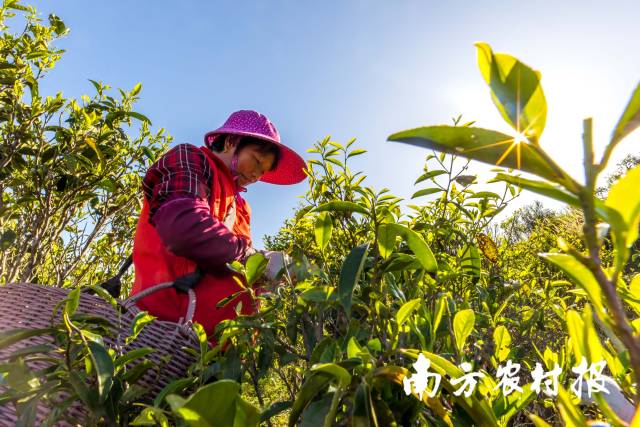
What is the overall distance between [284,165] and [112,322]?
5.70 feet

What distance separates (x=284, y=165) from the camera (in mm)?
2809

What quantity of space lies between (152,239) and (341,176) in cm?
87

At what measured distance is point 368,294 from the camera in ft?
2.82

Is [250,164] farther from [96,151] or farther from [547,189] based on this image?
[547,189]

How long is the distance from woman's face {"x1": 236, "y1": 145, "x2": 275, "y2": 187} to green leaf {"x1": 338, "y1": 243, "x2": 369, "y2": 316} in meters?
1.86

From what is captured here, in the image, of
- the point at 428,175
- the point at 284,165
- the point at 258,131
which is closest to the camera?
the point at 428,175

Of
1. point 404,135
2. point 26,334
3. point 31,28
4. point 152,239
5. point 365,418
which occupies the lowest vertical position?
point 365,418

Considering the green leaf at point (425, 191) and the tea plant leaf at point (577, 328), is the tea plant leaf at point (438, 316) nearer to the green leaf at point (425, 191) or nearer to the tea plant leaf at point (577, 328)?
the tea plant leaf at point (577, 328)

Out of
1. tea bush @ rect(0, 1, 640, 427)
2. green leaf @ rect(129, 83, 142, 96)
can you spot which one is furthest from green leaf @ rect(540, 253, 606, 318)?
green leaf @ rect(129, 83, 142, 96)

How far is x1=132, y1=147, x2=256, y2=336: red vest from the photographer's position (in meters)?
1.72

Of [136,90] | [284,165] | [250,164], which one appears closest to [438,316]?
[250,164]

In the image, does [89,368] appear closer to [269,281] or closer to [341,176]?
[269,281]

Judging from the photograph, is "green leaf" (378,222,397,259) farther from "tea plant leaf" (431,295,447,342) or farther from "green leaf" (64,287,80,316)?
"green leaf" (64,287,80,316)

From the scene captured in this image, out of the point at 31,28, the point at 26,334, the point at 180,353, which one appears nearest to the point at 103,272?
the point at 31,28
